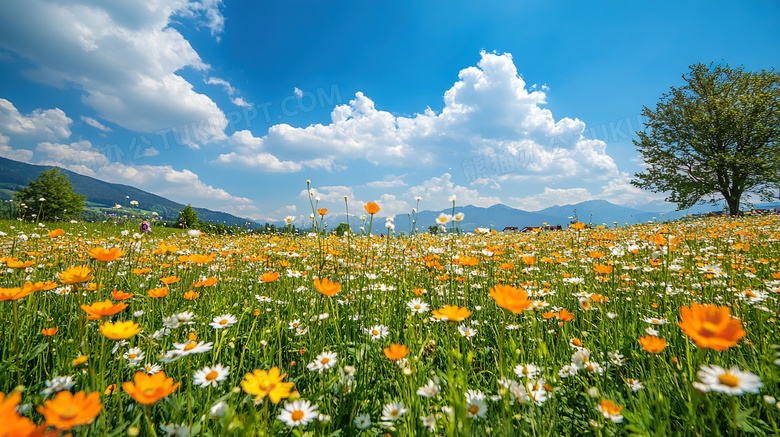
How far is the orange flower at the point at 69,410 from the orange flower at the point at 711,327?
1509 mm

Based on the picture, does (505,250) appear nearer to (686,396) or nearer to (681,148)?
(686,396)

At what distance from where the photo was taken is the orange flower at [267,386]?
0.94 metres

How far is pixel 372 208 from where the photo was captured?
2.37 m

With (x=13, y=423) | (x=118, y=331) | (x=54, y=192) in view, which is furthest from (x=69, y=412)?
(x=54, y=192)

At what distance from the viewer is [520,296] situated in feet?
3.81

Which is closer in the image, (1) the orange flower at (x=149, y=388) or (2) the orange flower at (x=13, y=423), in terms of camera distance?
(2) the orange flower at (x=13, y=423)

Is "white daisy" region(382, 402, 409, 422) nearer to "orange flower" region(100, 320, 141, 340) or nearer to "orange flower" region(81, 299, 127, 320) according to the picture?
"orange flower" region(100, 320, 141, 340)

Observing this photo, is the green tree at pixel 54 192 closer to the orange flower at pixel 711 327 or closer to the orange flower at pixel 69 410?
the orange flower at pixel 69 410

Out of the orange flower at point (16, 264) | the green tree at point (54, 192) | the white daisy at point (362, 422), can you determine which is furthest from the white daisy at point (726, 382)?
the green tree at point (54, 192)

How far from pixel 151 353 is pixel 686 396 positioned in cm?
293

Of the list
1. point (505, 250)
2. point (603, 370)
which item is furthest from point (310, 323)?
point (505, 250)

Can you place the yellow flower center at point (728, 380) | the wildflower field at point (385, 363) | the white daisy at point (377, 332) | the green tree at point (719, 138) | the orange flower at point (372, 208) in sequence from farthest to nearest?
the green tree at point (719, 138), the orange flower at point (372, 208), the white daisy at point (377, 332), the wildflower field at point (385, 363), the yellow flower center at point (728, 380)

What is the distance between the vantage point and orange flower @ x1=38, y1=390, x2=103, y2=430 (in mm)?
713

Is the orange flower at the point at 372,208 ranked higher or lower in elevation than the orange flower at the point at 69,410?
higher
